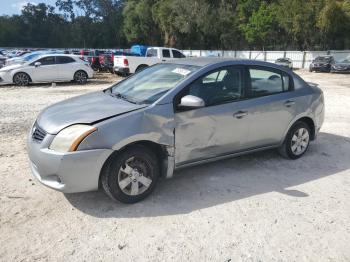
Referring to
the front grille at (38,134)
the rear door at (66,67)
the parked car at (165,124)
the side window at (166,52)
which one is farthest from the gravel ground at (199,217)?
the side window at (166,52)

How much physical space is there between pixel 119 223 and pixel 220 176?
5.85 ft

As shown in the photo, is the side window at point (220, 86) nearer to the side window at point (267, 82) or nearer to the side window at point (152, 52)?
the side window at point (267, 82)

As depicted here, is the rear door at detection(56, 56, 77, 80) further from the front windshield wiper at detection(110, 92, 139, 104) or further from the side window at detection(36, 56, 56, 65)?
the front windshield wiper at detection(110, 92, 139, 104)

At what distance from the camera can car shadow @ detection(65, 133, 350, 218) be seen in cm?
415

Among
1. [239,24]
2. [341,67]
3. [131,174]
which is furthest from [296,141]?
[239,24]

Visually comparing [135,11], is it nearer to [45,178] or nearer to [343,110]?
[343,110]

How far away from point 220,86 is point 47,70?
556 inches

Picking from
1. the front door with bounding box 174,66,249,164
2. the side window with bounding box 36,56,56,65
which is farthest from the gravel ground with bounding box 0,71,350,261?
the side window with bounding box 36,56,56,65

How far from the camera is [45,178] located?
13.0 ft

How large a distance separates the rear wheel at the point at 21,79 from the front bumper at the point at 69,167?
1410cm

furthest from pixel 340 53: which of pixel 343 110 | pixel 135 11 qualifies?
pixel 135 11

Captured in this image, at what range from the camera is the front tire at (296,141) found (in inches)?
225

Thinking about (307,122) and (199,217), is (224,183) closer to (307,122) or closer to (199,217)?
(199,217)

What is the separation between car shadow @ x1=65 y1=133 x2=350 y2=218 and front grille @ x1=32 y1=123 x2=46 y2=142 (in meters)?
0.80
